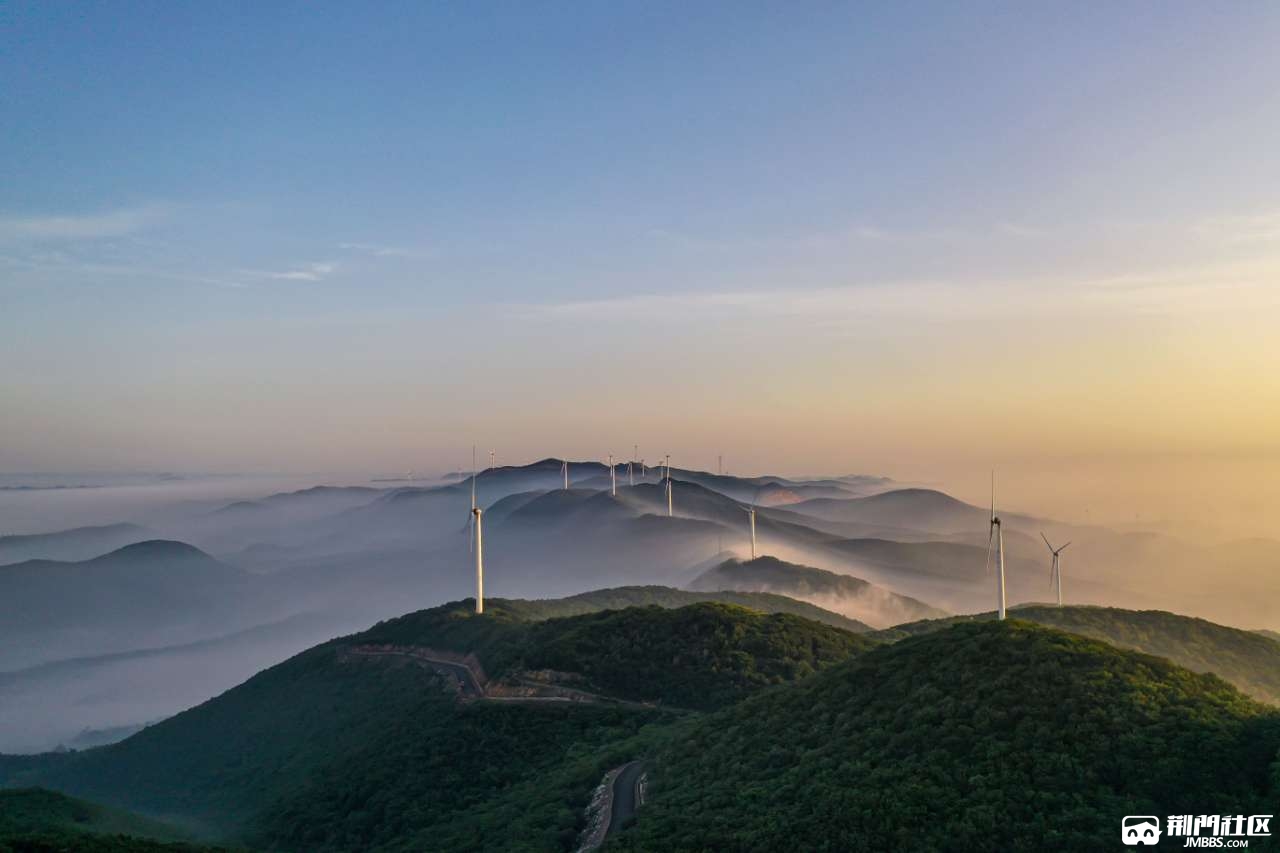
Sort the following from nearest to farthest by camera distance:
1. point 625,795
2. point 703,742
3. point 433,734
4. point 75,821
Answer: point 625,795
point 703,742
point 75,821
point 433,734

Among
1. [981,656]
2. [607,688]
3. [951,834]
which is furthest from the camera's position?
[607,688]

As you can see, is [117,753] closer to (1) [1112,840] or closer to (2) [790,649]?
(2) [790,649]

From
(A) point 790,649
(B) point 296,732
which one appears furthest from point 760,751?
(B) point 296,732

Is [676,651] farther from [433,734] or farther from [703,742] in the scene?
[703,742]

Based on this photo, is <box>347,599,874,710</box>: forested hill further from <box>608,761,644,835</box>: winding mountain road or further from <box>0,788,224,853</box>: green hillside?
<box>0,788,224,853</box>: green hillside

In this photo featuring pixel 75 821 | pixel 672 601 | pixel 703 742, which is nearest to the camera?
pixel 703 742

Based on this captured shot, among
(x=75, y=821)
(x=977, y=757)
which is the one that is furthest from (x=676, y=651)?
(x=75, y=821)

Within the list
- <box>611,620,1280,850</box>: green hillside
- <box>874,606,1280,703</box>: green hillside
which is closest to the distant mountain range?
<box>611,620,1280,850</box>: green hillside
